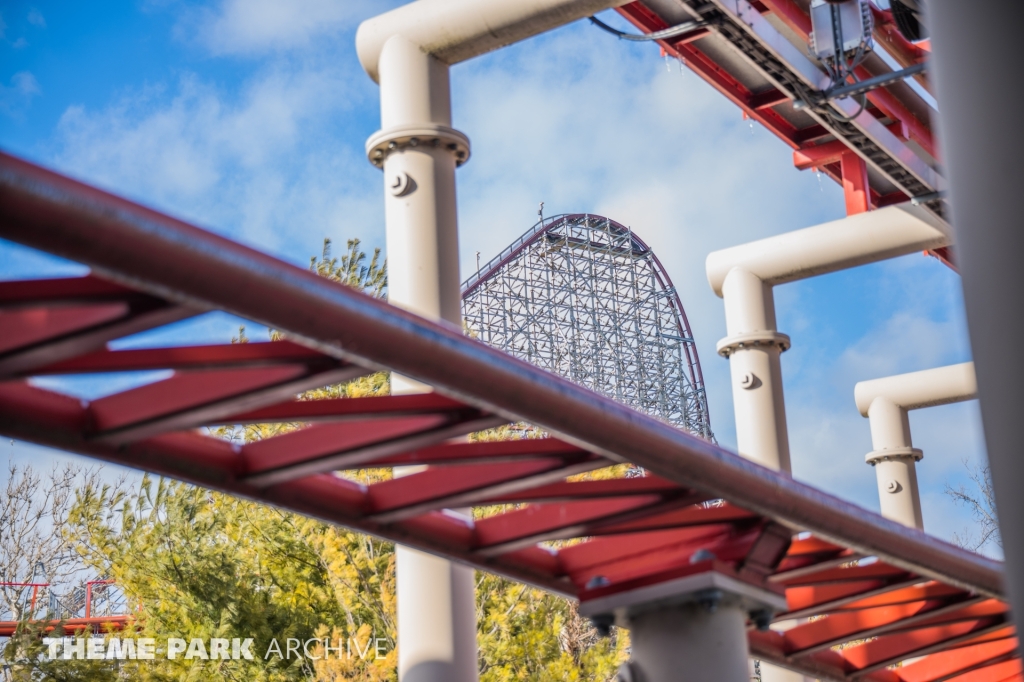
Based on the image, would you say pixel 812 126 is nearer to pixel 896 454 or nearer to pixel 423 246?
pixel 896 454

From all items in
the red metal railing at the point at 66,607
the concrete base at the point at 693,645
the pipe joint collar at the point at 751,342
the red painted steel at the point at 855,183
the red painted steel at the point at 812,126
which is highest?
the red painted steel at the point at 812,126

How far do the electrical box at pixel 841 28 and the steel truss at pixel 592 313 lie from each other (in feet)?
52.1

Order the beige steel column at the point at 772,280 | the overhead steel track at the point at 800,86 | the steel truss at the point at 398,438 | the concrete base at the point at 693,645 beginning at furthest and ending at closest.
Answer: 1. the beige steel column at the point at 772,280
2. the overhead steel track at the point at 800,86
3. the concrete base at the point at 693,645
4. the steel truss at the point at 398,438

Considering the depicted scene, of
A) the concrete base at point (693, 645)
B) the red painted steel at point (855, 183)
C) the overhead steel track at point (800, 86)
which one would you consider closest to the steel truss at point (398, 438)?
the concrete base at point (693, 645)

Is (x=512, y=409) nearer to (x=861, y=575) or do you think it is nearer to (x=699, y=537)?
(x=699, y=537)

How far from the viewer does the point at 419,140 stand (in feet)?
21.2

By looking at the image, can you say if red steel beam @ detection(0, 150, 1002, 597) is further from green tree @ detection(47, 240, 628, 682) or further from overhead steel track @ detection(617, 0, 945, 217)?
green tree @ detection(47, 240, 628, 682)

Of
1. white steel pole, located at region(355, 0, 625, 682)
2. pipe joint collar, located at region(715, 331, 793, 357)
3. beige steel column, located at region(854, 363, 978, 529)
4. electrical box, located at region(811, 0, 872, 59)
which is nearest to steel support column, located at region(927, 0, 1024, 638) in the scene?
white steel pole, located at region(355, 0, 625, 682)

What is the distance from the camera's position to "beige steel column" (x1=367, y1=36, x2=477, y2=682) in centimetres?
579

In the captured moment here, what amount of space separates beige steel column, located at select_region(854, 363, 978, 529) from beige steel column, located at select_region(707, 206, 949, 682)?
399 centimetres

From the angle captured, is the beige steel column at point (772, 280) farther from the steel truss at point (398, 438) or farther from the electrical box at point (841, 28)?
the steel truss at point (398, 438)

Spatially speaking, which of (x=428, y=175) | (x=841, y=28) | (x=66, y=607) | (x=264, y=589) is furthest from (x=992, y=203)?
(x=66, y=607)

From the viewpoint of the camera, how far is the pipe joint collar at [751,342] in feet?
39.2

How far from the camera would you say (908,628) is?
25.0 feet
